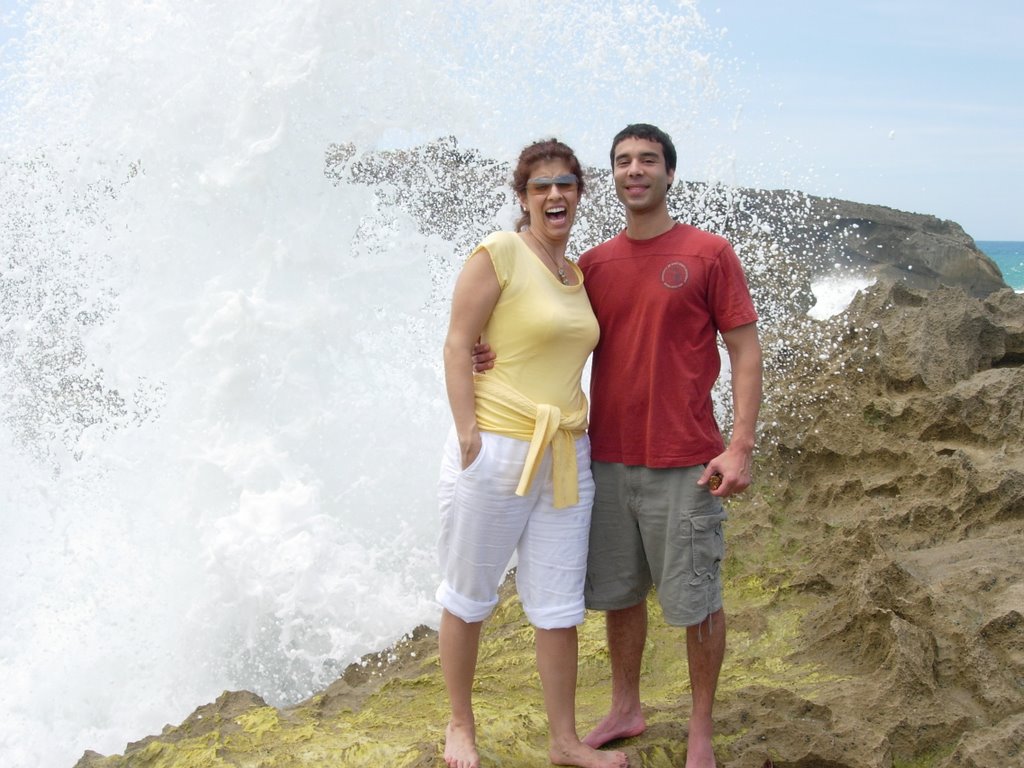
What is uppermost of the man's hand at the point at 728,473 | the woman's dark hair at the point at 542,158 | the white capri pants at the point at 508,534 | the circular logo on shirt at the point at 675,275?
the woman's dark hair at the point at 542,158

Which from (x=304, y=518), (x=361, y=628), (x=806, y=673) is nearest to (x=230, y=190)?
(x=304, y=518)

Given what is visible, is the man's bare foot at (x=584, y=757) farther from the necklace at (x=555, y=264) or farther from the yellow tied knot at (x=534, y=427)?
the necklace at (x=555, y=264)

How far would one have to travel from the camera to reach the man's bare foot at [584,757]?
241 cm

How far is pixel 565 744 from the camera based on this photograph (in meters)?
2.46

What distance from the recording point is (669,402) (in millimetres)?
2416

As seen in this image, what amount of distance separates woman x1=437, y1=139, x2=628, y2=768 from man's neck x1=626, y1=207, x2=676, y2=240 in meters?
0.17

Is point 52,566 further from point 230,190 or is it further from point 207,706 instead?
point 230,190

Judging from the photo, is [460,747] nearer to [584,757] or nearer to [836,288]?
[584,757]

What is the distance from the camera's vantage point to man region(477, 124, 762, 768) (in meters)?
2.40

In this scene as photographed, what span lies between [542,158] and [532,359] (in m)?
0.53

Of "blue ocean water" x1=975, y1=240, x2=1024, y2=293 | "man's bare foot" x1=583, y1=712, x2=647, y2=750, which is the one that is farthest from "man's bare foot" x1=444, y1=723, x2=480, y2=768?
"blue ocean water" x1=975, y1=240, x2=1024, y2=293

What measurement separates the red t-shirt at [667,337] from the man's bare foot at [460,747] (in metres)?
0.82

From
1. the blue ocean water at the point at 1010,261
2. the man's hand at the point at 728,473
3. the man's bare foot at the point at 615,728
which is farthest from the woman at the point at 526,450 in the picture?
the blue ocean water at the point at 1010,261

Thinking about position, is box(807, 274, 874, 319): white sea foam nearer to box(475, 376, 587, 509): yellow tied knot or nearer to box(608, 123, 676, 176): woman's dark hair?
box(608, 123, 676, 176): woman's dark hair
